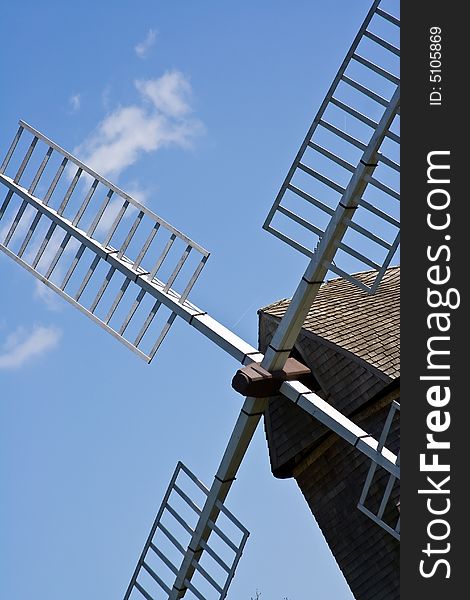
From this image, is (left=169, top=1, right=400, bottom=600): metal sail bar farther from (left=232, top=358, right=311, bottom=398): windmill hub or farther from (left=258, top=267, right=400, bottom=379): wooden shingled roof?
(left=258, top=267, right=400, bottom=379): wooden shingled roof

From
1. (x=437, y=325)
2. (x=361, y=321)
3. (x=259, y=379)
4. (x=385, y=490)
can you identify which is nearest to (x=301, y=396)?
(x=259, y=379)

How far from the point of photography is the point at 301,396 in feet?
32.5

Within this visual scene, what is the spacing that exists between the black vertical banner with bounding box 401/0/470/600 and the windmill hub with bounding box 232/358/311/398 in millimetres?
1618

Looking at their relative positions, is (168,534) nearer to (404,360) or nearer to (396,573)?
(396,573)

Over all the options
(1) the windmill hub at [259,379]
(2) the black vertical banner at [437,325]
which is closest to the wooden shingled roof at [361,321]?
(1) the windmill hub at [259,379]

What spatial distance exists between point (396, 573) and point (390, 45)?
4179 mm

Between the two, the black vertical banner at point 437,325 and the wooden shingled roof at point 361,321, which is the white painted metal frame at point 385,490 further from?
the black vertical banner at point 437,325

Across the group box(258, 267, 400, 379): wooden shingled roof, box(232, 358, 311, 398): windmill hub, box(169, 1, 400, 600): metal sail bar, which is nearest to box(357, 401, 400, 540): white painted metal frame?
box(169, 1, 400, 600): metal sail bar

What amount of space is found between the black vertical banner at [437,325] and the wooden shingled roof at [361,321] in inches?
56.8

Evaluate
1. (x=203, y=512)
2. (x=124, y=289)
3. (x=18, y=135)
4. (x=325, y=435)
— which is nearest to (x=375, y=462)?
(x=325, y=435)

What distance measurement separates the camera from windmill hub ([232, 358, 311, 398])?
32.1 feet

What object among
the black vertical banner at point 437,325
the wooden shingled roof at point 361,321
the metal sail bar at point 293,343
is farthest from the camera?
the wooden shingled roof at point 361,321

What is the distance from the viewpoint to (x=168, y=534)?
415 inches

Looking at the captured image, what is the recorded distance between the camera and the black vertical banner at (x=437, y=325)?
27.3 ft
